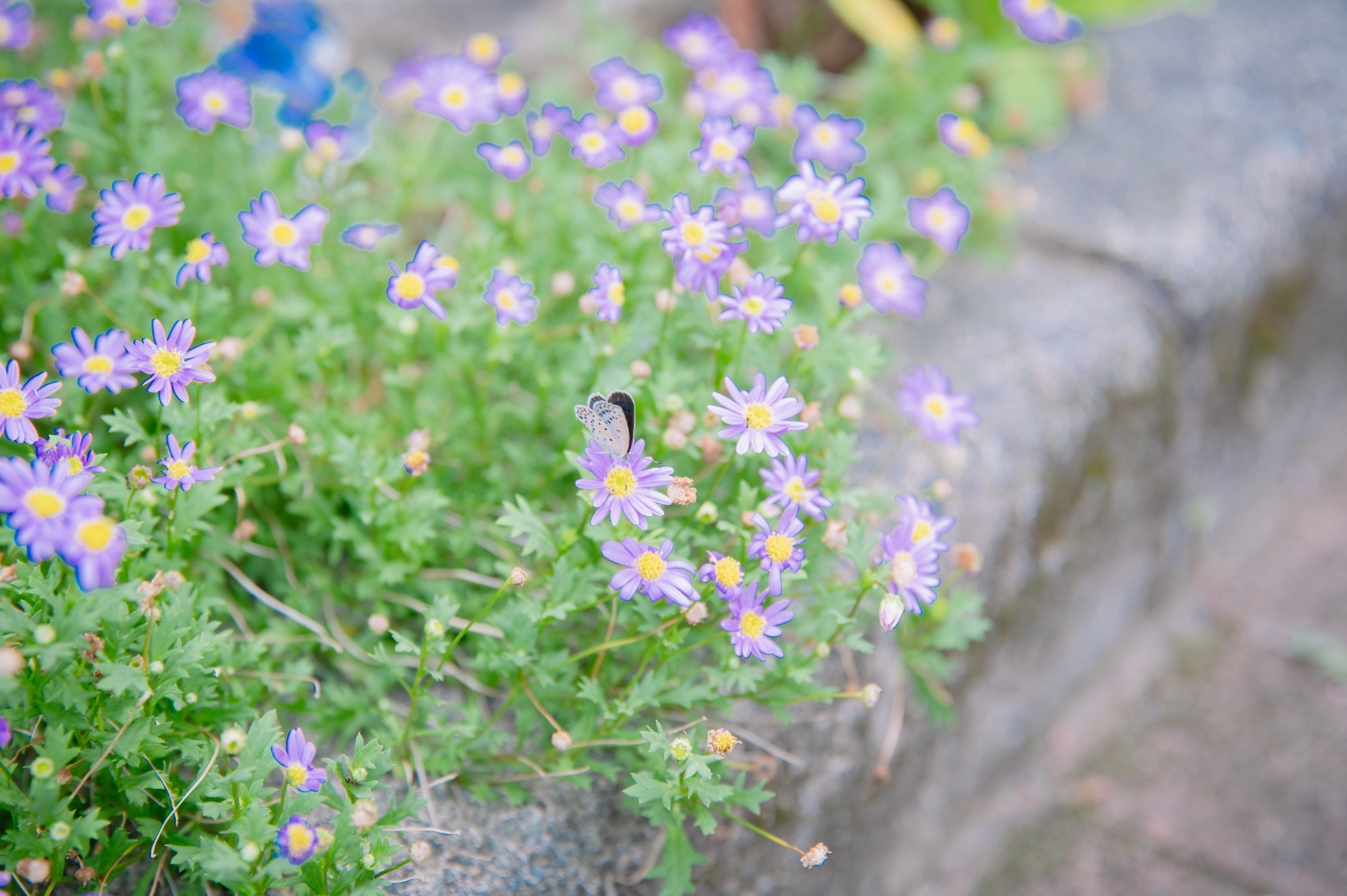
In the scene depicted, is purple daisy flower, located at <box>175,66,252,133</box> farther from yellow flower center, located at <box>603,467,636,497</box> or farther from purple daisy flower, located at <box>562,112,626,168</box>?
yellow flower center, located at <box>603,467,636,497</box>

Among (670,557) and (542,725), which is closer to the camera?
(670,557)

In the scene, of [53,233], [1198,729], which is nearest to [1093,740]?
[1198,729]

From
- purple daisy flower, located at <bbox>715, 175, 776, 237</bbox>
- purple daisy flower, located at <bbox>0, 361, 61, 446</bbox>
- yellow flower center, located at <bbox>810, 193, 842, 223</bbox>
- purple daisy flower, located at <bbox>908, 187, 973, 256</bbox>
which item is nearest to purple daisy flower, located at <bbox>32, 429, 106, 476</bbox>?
purple daisy flower, located at <bbox>0, 361, 61, 446</bbox>

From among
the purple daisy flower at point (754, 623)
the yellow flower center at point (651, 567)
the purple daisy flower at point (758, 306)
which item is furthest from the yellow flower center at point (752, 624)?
the purple daisy flower at point (758, 306)

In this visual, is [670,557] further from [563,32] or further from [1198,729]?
[563,32]

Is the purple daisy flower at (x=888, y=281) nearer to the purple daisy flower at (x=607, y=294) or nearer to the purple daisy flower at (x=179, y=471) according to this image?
the purple daisy flower at (x=607, y=294)

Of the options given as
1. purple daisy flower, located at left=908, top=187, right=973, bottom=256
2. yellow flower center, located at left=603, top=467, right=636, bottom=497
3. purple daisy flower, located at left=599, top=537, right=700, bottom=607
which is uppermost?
yellow flower center, located at left=603, top=467, right=636, bottom=497
